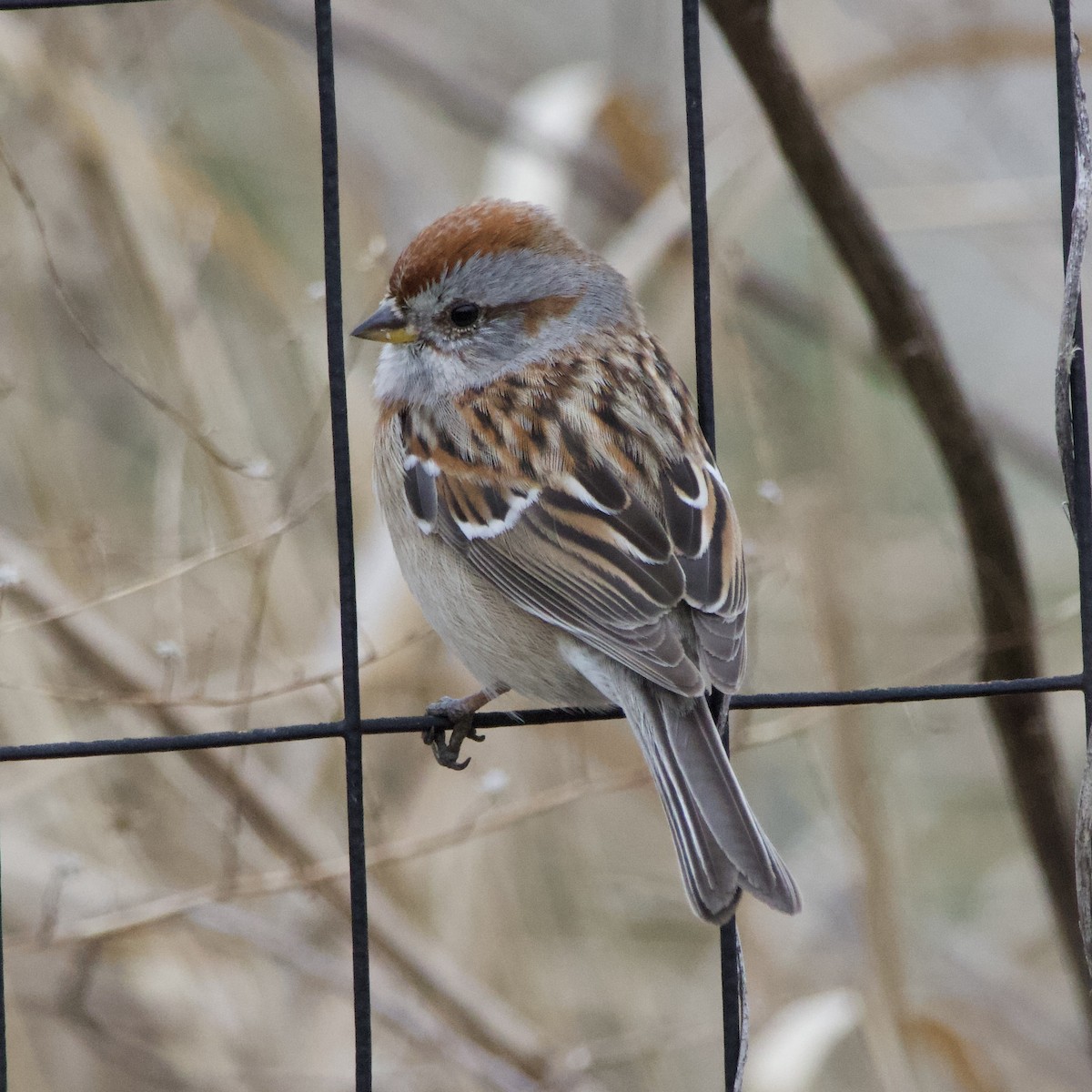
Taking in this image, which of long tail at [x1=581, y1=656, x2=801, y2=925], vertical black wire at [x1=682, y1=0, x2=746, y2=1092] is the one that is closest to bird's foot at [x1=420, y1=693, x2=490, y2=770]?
long tail at [x1=581, y1=656, x2=801, y2=925]

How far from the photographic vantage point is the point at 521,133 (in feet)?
13.0

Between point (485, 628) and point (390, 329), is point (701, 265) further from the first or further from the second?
point (390, 329)

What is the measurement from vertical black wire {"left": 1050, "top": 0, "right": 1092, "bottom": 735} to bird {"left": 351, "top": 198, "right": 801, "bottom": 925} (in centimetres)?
50

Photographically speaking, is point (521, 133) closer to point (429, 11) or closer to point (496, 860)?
point (429, 11)

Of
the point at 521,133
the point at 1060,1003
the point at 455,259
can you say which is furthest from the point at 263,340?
the point at 1060,1003

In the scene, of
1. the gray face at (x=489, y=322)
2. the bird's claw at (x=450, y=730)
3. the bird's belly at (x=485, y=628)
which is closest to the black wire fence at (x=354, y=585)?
the bird's claw at (x=450, y=730)

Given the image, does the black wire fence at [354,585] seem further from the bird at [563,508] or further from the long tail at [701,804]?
the bird at [563,508]

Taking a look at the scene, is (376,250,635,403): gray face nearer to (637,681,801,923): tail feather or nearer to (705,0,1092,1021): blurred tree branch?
(705,0,1092,1021): blurred tree branch

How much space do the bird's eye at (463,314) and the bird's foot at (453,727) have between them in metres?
0.73

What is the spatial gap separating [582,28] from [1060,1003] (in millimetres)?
3589

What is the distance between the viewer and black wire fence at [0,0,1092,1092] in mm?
2020

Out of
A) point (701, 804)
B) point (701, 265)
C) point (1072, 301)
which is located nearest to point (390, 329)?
point (701, 265)

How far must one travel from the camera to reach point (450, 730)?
8.34ft

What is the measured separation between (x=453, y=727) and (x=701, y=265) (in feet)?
2.78
